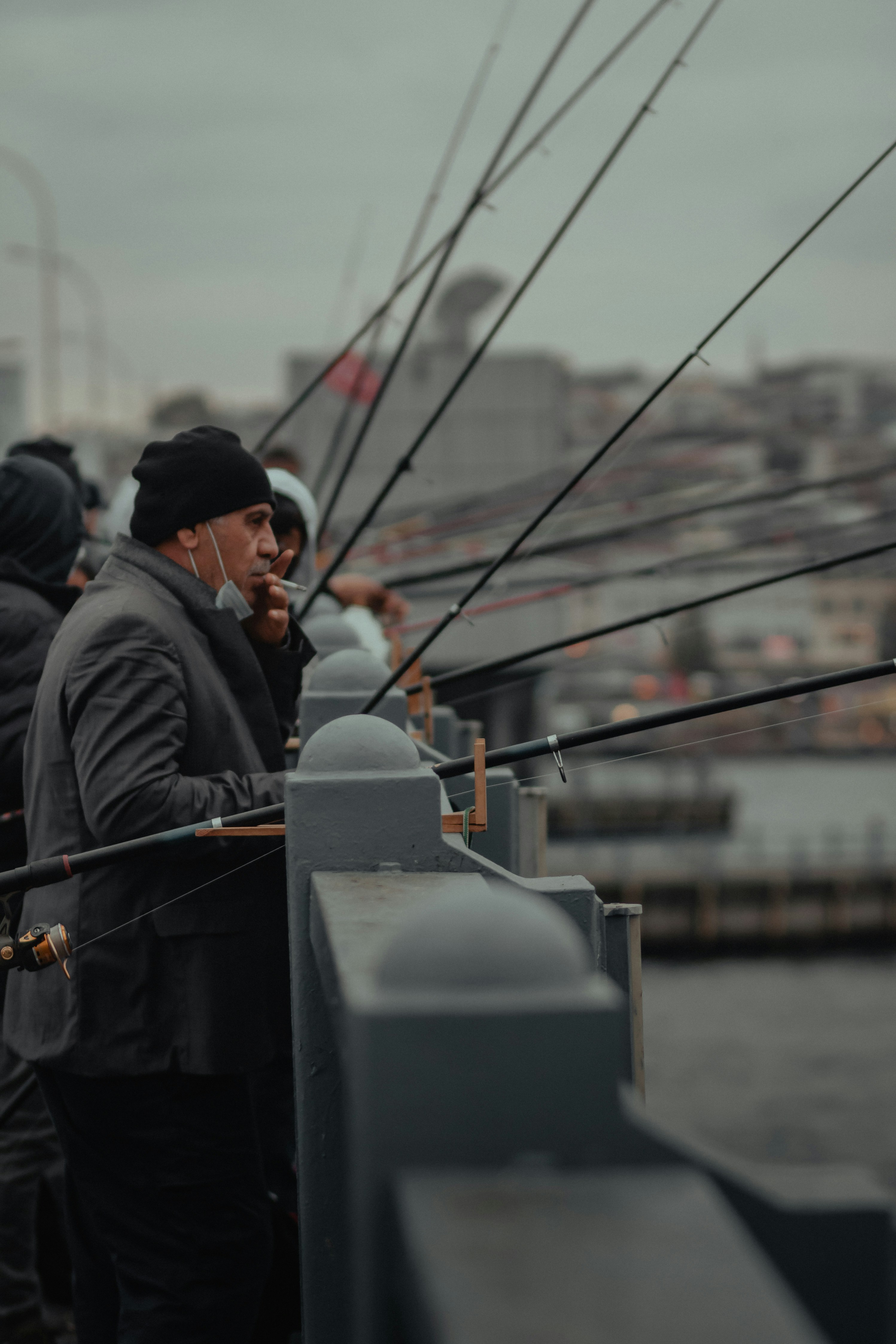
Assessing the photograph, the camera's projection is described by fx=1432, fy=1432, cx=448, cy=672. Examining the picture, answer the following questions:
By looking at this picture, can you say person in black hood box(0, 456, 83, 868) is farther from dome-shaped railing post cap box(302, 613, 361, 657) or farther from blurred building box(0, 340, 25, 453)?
blurred building box(0, 340, 25, 453)

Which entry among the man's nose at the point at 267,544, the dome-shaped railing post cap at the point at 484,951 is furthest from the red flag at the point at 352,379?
the dome-shaped railing post cap at the point at 484,951

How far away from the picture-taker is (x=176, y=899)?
2.60 metres

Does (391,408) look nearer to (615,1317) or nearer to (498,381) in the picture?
(498,381)

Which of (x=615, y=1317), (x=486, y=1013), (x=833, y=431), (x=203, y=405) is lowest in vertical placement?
(x=615, y=1317)

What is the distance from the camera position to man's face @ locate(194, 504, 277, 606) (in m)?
2.89

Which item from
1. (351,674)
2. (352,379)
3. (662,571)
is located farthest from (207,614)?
(352,379)

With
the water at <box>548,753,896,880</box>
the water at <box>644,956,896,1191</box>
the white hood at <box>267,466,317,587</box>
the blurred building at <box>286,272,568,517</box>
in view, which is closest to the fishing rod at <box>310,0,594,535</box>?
the white hood at <box>267,466,317,587</box>

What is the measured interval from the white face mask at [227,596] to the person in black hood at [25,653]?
2.64ft

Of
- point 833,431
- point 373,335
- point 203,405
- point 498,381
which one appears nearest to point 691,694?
point 203,405

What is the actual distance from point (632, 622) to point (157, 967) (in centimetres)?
241

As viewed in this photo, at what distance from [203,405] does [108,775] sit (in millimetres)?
67256

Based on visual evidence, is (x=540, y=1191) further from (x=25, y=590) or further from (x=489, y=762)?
(x=25, y=590)

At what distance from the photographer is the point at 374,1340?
126cm

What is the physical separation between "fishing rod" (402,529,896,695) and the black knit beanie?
4.16ft
